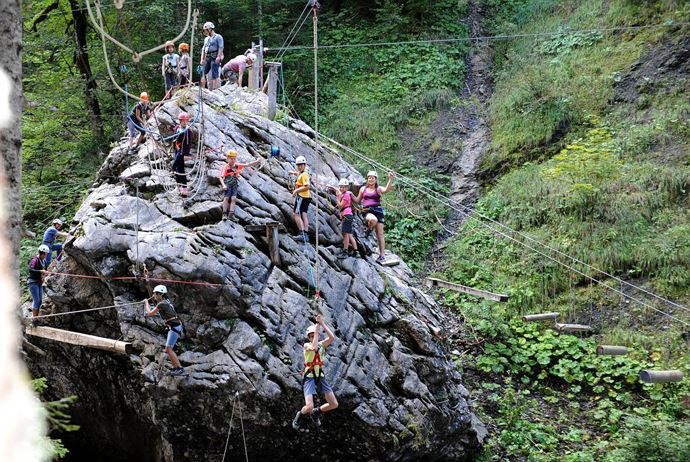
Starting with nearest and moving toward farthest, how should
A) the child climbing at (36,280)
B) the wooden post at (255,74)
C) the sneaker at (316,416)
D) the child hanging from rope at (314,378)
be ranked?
the child hanging from rope at (314,378) → the sneaker at (316,416) → the child climbing at (36,280) → the wooden post at (255,74)

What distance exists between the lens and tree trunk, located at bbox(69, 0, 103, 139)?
18.2 meters

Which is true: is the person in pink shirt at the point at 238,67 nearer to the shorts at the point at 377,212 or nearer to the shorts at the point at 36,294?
the shorts at the point at 377,212

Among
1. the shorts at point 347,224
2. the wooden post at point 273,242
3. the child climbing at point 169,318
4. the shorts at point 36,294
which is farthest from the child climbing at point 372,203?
the shorts at point 36,294

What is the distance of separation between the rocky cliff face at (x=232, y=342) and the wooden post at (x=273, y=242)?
0.39ft

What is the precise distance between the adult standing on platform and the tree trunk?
4.43 m

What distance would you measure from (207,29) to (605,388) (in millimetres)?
10866

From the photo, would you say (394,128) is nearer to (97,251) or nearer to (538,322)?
(538,322)

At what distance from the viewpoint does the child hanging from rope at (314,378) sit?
32.5 ft

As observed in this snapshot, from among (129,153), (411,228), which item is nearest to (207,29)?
(129,153)

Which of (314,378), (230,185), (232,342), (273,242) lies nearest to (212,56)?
(230,185)

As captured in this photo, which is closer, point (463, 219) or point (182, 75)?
point (182, 75)

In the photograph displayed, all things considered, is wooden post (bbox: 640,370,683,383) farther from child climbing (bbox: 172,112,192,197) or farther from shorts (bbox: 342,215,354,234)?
child climbing (bbox: 172,112,192,197)

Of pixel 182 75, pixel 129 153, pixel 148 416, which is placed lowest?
pixel 148 416

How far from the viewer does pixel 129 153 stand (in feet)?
44.1
